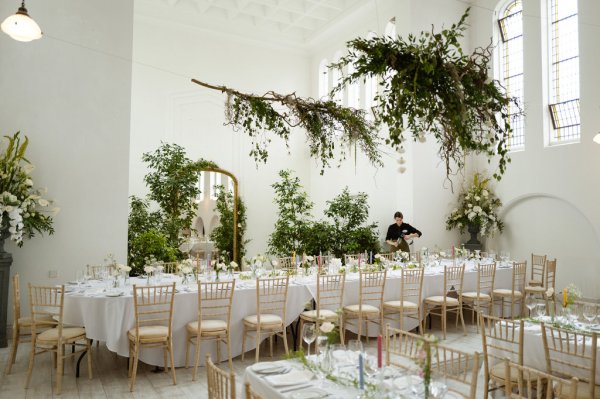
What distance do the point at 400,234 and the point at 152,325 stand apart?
6636 millimetres

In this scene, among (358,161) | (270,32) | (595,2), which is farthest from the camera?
(270,32)

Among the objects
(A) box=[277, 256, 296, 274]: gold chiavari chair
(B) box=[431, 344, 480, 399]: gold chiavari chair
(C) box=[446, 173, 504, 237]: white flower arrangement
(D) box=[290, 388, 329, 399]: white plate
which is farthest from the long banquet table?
(C) box=[446, 173, 504, 237]: white flower arrangement

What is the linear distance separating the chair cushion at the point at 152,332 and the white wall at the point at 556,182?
26.5 feet

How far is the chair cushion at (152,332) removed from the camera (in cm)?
493

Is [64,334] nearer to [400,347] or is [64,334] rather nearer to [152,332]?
[152,332]

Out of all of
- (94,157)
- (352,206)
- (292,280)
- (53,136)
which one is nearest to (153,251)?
(94,157)

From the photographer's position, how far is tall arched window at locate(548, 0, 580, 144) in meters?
9.53

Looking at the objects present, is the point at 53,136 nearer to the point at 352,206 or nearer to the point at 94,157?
the point at 94,157

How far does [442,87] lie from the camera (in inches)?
125

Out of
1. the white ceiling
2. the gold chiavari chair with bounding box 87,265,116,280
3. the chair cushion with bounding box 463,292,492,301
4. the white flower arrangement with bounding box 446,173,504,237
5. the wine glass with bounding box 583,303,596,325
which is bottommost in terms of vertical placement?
the chair cushion with bounding box 463,292,492,301

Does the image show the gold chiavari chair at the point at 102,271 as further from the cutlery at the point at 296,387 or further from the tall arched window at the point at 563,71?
the tall arched window at the point at 563,71

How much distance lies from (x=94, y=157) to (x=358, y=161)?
7.32m

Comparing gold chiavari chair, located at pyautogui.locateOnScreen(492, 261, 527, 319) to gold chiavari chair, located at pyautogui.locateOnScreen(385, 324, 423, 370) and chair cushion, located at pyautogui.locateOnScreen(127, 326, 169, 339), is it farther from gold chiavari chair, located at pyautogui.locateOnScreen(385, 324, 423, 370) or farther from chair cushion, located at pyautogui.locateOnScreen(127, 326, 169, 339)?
chair cushion, located at pyautogui.locateOnScreen(127, 326, 169, 339)

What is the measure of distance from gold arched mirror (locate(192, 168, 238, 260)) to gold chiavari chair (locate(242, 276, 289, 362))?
20.7 feet
